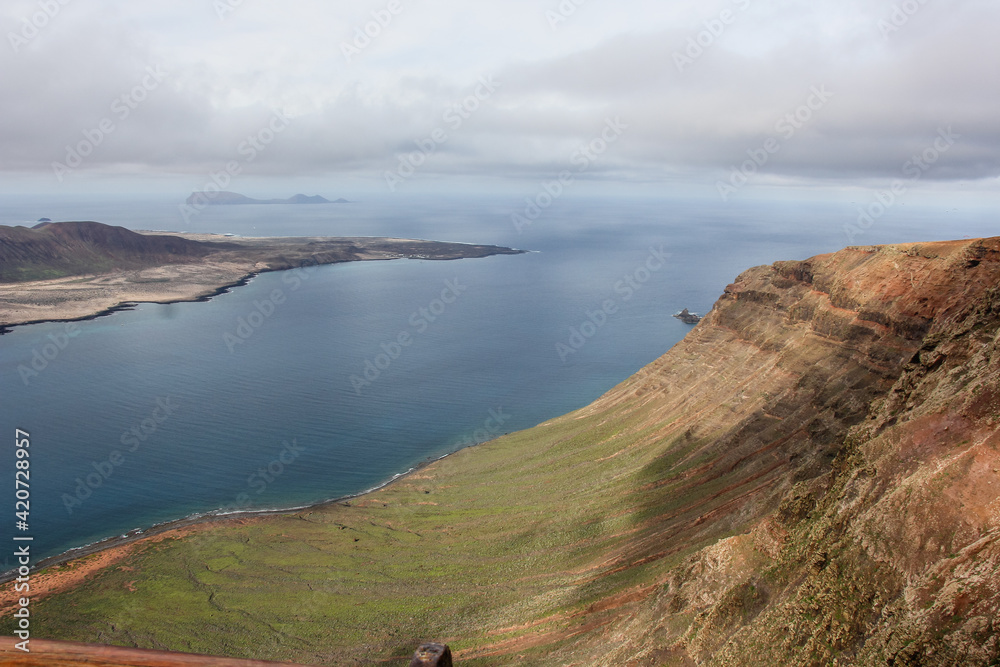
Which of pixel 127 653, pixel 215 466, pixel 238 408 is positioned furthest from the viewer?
pixel 238 408

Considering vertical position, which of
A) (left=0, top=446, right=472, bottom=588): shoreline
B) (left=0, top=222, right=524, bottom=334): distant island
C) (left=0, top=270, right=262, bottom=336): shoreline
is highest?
(left=0, top=222, right=524, bottom=334): distant island

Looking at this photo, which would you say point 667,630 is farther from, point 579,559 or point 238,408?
point 238,408

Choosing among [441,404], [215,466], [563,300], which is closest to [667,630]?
[215,466]

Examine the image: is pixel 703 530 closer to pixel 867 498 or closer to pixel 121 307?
pixel 867 498

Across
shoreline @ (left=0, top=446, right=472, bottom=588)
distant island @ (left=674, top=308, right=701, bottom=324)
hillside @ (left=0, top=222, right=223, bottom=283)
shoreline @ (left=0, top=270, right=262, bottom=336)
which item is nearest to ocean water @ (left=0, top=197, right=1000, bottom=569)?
shoreline @ (left=0, top=446, right=472, bottom=588)

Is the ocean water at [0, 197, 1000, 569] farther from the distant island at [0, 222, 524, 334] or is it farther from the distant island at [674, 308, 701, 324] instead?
the distant island at [0, 222, 524, 334]

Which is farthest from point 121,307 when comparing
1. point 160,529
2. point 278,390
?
point 160,529
